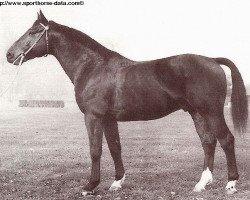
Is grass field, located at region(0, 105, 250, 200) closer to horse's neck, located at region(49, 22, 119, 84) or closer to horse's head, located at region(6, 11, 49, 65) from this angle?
horse's neck, located at region(49, 22, 119, 84)

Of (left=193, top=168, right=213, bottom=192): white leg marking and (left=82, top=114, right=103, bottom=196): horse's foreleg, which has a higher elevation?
(left=82, top=114, right=103, bottom=196): horse's foreleg

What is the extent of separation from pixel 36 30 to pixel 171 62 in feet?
9.43

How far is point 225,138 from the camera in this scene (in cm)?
759

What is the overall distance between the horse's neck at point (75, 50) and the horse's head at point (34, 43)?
6.3 inches

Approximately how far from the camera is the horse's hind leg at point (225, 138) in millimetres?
7508

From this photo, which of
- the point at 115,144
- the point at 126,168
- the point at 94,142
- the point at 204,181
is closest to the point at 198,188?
the point at 204,181

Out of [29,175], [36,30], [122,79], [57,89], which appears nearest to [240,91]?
[122,79]

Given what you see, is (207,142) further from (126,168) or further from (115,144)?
(126,168)

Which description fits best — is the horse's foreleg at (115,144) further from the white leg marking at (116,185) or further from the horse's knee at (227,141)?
the horse's knee at (227,141)

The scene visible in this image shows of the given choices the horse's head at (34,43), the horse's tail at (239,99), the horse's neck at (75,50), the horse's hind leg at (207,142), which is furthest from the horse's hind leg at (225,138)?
the horse's head at (34,43)

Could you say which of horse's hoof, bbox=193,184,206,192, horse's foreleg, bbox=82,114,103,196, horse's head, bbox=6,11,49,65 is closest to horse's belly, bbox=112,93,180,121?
horse's foreleg, bbox=82,114,103,196

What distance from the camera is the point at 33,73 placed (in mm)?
93438

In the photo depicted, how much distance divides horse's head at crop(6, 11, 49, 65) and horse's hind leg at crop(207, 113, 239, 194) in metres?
3.67

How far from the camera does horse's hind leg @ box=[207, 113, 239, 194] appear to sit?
751 cm
